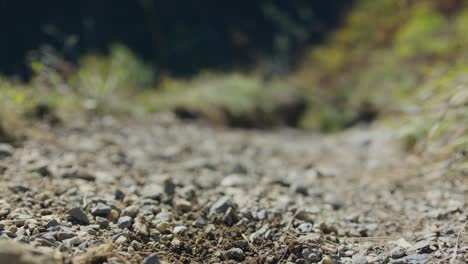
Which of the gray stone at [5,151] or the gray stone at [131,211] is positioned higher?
the gray stone at [5,151]

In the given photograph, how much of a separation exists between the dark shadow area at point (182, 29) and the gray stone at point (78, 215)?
668 cm

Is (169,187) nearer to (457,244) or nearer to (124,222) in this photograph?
(124,222)

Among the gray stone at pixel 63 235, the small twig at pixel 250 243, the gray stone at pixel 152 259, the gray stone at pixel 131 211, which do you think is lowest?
the gray stone at pixel 152 259

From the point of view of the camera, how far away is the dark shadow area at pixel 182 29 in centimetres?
777

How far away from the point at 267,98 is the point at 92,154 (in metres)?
4.19

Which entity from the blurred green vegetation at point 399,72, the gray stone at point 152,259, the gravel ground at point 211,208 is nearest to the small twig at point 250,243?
the gravel ground at point 211,208

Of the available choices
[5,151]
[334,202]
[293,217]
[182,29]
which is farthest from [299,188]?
[182,29]

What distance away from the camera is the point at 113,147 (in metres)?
2.94

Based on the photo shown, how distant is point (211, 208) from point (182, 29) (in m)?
8.62

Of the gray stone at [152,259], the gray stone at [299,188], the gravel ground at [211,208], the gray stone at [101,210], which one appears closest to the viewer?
the gray stone at [152,259]

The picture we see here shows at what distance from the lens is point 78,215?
4.79 feet

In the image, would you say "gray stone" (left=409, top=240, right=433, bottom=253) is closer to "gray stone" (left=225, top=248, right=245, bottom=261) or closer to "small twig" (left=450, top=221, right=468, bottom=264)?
"small twig" (left=450, top=221, right=468, bottom=264)

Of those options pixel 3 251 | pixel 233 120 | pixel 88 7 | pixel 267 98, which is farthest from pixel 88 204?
pixel 88 7

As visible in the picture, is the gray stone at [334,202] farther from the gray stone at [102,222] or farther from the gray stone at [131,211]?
the gray stone at [102,222]
